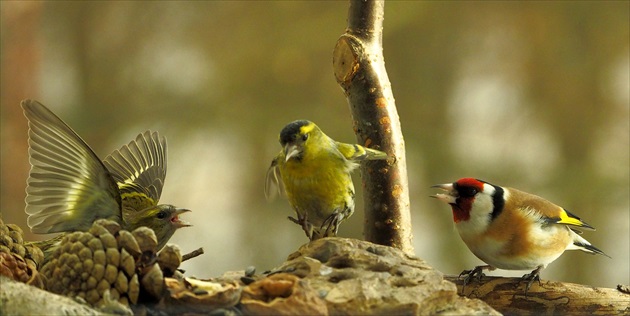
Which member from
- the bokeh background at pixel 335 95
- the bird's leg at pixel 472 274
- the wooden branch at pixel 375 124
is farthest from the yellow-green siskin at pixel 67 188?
the bokeh background at pixel 335 95

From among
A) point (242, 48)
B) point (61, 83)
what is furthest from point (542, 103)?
point (61, 83)

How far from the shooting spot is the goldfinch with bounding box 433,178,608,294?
1757 mm

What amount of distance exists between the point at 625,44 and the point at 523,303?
2.23m

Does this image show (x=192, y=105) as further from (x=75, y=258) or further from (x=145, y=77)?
(x=75, y=258)

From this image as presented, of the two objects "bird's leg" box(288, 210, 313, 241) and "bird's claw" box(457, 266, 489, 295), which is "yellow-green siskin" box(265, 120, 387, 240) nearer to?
"bird's leg" box(288, 210, 313, 241)

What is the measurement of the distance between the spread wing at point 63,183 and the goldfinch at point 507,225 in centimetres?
69

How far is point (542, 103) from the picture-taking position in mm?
3412

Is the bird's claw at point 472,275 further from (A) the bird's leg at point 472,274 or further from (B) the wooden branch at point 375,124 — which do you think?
(B) the wooden branch at point 375,124

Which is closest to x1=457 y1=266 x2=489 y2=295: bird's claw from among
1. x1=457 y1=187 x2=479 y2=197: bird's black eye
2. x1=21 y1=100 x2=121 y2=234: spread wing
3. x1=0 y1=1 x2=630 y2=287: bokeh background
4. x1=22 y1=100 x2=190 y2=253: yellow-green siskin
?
x1=457 y1=187 x2=479 y2=197: bird's black eye

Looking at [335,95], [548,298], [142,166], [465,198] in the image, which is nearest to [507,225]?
[465,198]

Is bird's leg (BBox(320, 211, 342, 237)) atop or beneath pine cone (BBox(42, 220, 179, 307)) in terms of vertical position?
atop

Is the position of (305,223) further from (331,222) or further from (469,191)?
(469,191)

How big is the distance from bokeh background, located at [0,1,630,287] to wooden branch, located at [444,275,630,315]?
156cm

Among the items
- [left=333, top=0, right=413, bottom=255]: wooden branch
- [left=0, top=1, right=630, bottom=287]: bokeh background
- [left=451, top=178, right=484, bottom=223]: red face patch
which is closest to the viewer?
[left=333, top=0, right=413, bottom=255]: wooden branch
